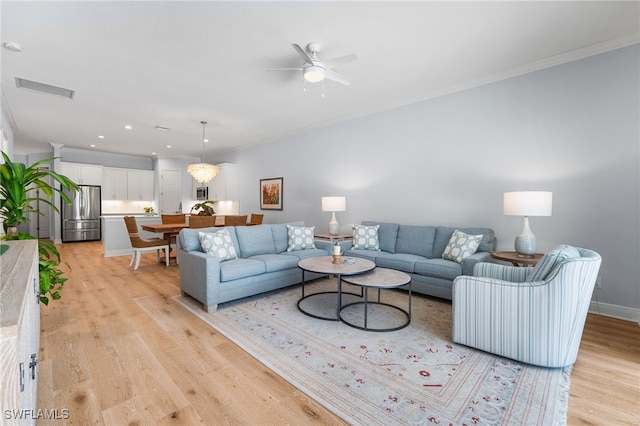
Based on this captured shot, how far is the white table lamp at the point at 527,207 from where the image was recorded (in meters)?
2.94

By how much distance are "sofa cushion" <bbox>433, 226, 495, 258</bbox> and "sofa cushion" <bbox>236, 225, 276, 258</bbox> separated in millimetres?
2326

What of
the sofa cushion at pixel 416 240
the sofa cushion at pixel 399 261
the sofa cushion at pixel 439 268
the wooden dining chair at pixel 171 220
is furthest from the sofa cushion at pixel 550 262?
the wooden dining chair at pixel 171 220

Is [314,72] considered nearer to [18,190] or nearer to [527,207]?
[527,207]

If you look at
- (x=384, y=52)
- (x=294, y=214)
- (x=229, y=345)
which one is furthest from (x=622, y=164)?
(x=294, y=214)

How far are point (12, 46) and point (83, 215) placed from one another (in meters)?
7.16

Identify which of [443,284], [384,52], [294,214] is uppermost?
[384,52]

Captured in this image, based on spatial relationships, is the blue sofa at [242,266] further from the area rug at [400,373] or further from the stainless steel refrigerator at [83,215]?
the stainless steel refrigerator at [83,215]

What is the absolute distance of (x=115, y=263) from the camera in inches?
228

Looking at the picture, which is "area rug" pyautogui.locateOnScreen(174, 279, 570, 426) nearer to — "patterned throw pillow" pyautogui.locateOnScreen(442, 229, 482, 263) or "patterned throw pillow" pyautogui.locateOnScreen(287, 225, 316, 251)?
"patterned throw pillow" pyautogui.locateOnScreen(442, 229, 482, 263)

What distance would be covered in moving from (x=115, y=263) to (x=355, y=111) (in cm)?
539

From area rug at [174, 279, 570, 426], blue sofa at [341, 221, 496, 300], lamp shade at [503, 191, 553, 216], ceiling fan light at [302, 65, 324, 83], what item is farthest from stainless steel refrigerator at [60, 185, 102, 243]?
lamp shade at [503, 191, 553, 216]

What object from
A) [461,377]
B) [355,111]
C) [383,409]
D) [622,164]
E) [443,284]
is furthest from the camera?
A: [355,111]

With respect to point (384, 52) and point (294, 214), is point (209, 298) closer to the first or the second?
point (384, 52)

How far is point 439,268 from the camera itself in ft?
11.6
